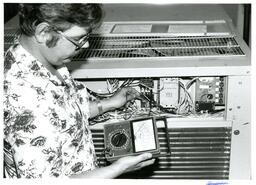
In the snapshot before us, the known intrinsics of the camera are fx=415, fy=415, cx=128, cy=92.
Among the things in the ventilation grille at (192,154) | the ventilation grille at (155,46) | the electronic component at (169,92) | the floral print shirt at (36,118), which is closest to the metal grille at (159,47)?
the ventilation grille at (155,46)

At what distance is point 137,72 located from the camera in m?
1.57

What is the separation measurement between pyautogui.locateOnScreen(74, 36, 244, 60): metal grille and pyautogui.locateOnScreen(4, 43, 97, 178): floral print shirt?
0.45 m

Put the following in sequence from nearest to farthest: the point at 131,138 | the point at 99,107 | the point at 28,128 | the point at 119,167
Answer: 1. the point at 28,128
2. the point at 119,167
3. the point at 131,138
4. the point at 99,107

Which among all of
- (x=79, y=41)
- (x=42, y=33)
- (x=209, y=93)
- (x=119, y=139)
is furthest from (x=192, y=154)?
(x=42, y=33)

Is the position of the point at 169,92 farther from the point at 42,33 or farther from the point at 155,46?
the point at 42,33

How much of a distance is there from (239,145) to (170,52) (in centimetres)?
47

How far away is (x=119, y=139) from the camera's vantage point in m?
1.50

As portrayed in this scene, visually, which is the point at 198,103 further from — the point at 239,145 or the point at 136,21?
the point at 136,21

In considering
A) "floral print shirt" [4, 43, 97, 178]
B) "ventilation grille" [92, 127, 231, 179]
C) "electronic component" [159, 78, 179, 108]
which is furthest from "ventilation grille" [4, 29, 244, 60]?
"floral print shirt" [4, 43, 97, 178]

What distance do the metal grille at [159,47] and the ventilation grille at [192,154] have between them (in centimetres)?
31

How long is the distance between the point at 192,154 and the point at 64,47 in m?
0.77

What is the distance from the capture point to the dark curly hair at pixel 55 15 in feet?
3.94

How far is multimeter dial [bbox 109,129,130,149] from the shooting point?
1.49 metres

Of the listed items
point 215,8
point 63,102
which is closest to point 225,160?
point 63,102
